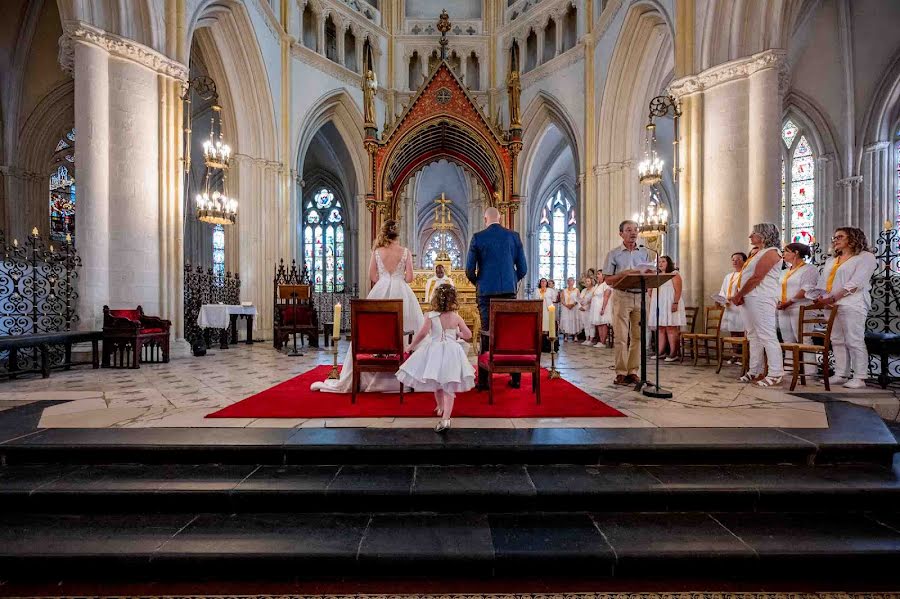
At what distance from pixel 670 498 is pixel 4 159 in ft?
57.2

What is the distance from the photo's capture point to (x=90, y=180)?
7348mm

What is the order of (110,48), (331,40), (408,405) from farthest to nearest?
(331,40), (110,48), (408,405)

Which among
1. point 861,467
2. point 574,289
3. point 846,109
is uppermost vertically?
point 846,109

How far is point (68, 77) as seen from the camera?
13.0 meters

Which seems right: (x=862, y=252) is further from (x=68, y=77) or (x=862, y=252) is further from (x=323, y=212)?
(x=323, y=212)

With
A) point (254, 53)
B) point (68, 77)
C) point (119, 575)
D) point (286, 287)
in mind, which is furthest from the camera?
point (68, 77)

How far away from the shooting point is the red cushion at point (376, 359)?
14.1 feet

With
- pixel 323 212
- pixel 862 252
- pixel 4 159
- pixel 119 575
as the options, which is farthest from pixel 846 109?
pixel 4 159

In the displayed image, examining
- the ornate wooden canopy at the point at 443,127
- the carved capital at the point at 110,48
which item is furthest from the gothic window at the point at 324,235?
the carved capital at the point at 110,48

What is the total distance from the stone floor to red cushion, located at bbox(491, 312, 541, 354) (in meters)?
0.75

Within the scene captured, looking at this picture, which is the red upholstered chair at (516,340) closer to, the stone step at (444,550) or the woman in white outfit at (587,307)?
the stone step at (444,550)

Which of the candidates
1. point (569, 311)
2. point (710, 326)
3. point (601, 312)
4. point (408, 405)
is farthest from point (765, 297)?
point (569, 311)

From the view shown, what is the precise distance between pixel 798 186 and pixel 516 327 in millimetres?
15327

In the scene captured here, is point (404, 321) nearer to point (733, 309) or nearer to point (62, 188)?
point (733, 309)
